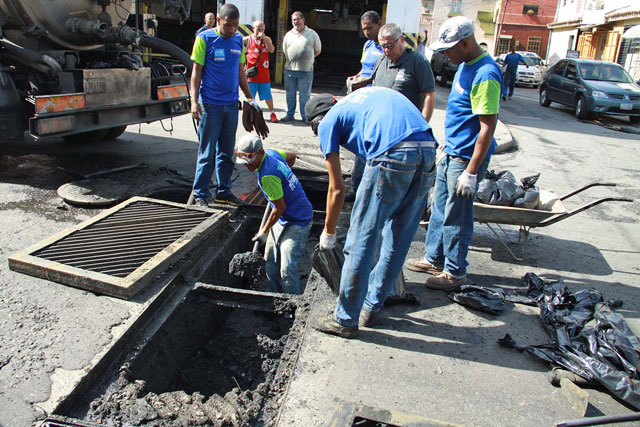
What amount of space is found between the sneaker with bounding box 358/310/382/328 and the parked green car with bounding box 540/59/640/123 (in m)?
12.7

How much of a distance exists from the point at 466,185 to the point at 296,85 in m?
7.10

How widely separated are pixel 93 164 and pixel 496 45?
43249 millimetres

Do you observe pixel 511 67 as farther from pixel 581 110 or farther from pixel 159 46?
pixel 159 46

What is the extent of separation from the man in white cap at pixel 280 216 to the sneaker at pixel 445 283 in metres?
1.06

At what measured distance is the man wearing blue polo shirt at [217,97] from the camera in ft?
15.4

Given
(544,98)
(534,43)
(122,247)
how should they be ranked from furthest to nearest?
(534,43)
(544,98)
(122,247)

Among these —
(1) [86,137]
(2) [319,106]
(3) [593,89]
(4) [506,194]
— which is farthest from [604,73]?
(2) [319,106]

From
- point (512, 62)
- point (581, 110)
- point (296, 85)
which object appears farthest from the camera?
point (512, 62)

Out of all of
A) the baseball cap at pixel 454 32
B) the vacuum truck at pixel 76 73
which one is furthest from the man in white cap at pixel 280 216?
the vacuum truck at pixel 76 73

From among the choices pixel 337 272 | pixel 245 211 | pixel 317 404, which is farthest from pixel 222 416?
pixel 245 211

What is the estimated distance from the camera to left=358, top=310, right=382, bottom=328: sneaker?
10.6 feet

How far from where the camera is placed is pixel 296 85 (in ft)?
32.7

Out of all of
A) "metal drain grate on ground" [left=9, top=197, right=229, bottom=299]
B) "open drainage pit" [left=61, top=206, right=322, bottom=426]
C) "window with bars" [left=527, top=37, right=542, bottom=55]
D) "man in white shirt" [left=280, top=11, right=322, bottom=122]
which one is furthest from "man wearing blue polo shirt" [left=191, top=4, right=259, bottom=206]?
"window with bars" [left=527, top=37, right=542, bottom=55]

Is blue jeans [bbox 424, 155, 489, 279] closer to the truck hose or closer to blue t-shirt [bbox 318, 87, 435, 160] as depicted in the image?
blue t-shirt [bbox 318, 87, 435, 160]
